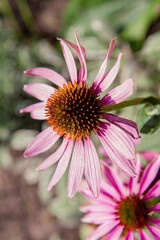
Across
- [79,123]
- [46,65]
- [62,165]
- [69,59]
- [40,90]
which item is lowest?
[62,165]

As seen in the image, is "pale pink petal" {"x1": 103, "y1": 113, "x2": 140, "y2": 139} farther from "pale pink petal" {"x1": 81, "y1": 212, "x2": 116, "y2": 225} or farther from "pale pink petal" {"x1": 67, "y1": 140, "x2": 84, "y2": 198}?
"pale pink petal" {"x1": 81, "y1": 212, "x2": 116, "y2": 225}

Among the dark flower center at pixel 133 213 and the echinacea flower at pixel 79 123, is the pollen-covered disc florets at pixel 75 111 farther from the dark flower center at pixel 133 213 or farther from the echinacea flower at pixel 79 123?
the dark flower center at pixel 133 213

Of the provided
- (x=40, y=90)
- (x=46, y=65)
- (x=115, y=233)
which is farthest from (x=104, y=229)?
(x=46, y=65)

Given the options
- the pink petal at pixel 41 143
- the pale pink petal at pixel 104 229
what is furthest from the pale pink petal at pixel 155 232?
the pink petal at pixel 41 143

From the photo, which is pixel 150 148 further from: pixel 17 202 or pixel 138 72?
pixel 17 202

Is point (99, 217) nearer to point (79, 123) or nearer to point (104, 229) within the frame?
point (104, 229)

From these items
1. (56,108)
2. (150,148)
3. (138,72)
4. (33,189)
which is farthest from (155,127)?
(33,189)

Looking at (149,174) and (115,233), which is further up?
(149,174)
